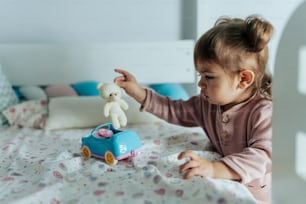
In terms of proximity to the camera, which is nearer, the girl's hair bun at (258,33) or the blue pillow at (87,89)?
the girl's hair bun at (258,33)

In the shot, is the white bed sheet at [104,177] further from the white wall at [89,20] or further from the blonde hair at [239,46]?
the white wall at [89,20]

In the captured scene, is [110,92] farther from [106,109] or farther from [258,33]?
[258,33]

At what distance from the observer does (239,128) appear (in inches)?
45.2

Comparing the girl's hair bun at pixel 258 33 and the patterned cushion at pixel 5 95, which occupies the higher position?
the girl's hair bun at pixel 258 33

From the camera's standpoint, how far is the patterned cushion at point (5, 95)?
1678 millimetres

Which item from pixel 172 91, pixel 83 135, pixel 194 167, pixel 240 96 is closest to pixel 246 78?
pixel 240 96

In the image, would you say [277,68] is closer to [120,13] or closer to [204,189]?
[204,189]

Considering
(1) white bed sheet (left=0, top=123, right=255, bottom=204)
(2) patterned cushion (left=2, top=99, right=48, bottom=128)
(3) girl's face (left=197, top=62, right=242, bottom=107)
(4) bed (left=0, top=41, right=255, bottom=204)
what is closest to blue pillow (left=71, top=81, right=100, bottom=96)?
(4) bed (left=0, top=41, right=255, bottom=204)

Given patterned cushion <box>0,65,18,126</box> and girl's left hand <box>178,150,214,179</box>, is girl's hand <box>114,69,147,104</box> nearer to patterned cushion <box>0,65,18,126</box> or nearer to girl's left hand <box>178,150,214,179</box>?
girl's left hand <box>178,150,214,179</box>

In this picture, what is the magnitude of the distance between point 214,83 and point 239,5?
3.47 ft

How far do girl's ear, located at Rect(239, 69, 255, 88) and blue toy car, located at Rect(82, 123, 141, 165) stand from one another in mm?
319

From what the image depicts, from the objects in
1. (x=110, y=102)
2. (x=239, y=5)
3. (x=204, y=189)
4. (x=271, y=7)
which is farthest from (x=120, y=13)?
(x=204, y=189)

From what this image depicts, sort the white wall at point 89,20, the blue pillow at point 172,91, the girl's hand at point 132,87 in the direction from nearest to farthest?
the girl's hand at point 132,87 → the blue pillow at point 172,91 → the white wall at point 89,20

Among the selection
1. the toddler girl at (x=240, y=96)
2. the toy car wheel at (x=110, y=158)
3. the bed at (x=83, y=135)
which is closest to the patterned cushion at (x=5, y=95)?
the bed at (x=83, y=135)
